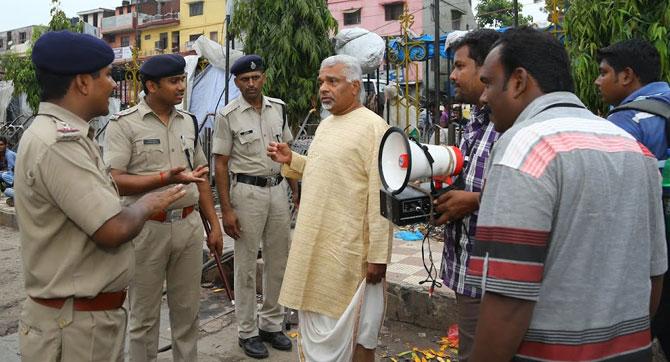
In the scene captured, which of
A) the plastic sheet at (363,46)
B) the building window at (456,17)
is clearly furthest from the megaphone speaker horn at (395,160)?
the building window at (456,17)

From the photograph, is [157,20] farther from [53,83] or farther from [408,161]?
[408,161]

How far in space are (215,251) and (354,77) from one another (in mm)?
1561

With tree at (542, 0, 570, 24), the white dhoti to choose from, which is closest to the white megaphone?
the white dhoti

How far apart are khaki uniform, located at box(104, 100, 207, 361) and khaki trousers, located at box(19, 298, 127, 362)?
44.0 inches

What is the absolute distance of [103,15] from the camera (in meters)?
47.8

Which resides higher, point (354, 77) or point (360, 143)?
point (354, 77)

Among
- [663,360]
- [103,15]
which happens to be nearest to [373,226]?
[663,360]

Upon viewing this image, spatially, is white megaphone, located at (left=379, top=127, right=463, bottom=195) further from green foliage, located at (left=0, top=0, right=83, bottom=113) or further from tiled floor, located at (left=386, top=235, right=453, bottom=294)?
green foliage, located at (left=0, top=0, right=83, bottom=113)

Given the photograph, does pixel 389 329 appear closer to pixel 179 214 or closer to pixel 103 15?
pixel 179 214

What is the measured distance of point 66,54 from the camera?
2096 mm

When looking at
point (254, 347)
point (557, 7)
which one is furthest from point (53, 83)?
point (557, 7)

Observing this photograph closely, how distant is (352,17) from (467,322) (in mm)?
31189

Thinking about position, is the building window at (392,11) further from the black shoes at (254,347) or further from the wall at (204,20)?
the black shoes at (254,347)

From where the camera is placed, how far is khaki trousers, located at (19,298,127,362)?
2.05m
